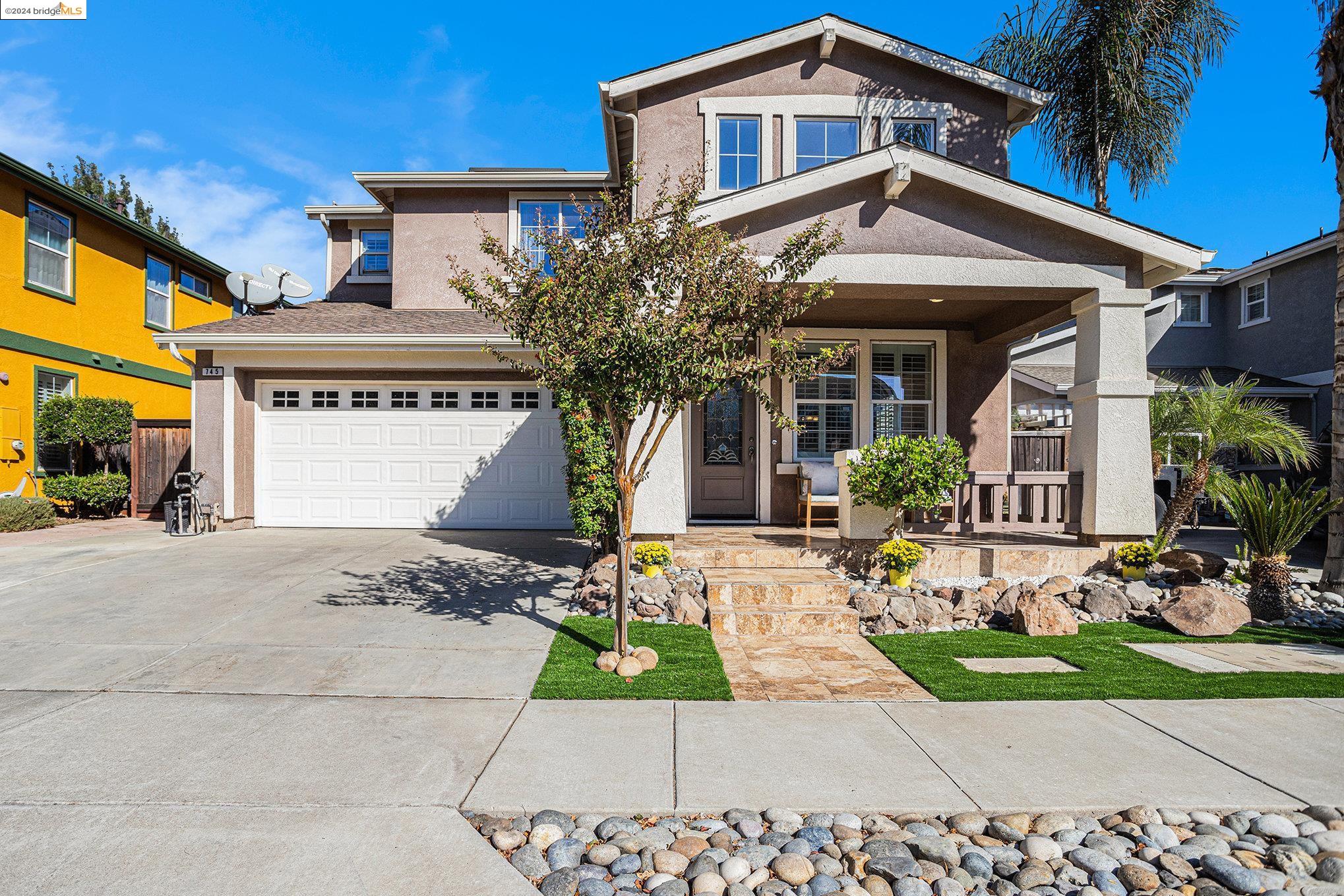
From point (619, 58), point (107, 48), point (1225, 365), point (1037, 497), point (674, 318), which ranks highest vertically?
point (107, 48)

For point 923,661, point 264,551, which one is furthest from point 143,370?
point 923,661

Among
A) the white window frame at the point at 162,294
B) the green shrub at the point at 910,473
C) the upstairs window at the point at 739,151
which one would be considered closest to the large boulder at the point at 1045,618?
the green shrub at the point at 910,473

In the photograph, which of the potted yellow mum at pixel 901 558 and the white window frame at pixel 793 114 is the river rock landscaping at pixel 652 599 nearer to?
the potted yellow mum at pixel 901 558

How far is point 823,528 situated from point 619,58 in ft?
25.5

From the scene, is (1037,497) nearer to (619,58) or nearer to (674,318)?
(674,318)

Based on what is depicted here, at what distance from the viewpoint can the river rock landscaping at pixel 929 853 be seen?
256cm

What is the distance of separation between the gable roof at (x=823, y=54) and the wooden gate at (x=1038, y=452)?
5041 mm

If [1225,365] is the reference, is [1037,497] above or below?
below

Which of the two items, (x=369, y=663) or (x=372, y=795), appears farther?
(x=369, y=663)

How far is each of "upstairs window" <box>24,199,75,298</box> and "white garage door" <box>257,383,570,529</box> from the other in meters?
5.97

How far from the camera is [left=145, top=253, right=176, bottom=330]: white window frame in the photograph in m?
16.2

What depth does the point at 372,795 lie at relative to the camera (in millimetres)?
3018

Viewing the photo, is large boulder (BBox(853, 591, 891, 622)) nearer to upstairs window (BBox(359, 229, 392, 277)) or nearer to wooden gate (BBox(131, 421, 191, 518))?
wooden gate (BBox(131, 421, 191, 518))

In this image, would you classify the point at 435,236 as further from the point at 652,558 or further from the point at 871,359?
the point at 652,558
